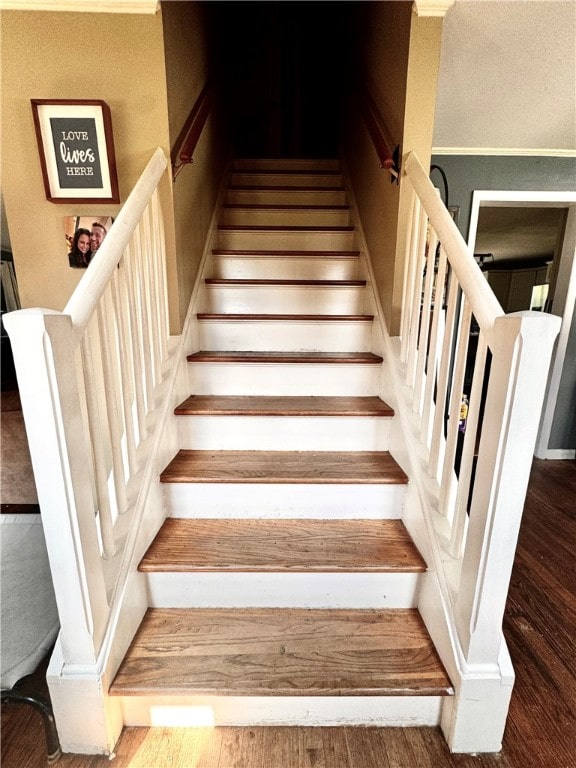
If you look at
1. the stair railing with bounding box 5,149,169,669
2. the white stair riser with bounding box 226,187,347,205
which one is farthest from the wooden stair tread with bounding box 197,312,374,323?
the white stair riser with bounding box 226,187,347,205

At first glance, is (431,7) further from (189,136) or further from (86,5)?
(86,5)

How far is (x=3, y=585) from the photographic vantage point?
4.75ft

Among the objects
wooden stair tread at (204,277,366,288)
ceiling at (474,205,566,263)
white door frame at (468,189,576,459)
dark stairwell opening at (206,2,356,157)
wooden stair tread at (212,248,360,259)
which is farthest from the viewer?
ceiling at (474,205,566,263)

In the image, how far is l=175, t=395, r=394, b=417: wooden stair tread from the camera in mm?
1751

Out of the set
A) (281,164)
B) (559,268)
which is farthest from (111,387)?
(559,268)

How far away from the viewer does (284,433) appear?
1795 mm

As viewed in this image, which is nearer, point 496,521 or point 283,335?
point 496,521

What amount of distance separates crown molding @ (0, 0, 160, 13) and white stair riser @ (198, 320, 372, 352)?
3.90 feet

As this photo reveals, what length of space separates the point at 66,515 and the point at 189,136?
5.23ft

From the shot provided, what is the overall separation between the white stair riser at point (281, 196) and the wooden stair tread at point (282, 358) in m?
1.42

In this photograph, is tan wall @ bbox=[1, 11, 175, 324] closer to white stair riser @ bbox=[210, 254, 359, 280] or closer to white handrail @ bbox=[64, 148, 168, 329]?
white handrail @ bbox=[64, 148, 168, 329]

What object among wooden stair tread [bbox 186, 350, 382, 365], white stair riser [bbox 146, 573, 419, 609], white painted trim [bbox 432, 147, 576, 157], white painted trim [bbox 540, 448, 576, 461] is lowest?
white painted trim [bbox 540, 448, 576, 461]

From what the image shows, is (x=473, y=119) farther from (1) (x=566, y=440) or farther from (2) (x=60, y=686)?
(2) (x=60, y=686)

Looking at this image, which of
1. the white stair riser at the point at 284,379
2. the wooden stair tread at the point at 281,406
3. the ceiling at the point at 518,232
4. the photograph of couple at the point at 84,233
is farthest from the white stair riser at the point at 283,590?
the ceiling at the point at 518,232
